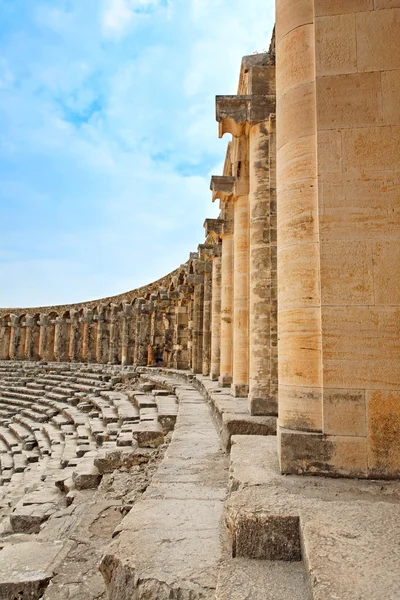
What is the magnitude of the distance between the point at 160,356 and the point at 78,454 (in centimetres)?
1496

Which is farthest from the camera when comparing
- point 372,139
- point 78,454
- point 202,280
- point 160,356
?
point 160,356

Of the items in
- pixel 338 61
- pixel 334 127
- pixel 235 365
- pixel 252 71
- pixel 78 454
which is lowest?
pixel 78 454

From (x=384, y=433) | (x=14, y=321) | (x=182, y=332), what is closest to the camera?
(x=384, y=433)

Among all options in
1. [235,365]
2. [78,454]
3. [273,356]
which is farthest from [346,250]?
[78,454]

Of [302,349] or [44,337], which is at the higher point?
[44,337]

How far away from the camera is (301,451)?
3.45 metres

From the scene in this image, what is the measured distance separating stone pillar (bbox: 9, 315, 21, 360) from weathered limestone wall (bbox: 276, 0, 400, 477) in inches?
1303

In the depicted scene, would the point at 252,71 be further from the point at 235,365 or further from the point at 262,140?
the point at 235,365

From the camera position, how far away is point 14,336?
33562 mm

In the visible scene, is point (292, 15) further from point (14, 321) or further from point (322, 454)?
point (14, 321)

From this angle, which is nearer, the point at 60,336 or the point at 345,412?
the point at 345,412

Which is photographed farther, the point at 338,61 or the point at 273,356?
the point at 273,356

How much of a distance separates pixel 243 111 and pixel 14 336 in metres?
31.3

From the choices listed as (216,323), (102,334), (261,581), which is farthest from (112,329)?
(261,581)
